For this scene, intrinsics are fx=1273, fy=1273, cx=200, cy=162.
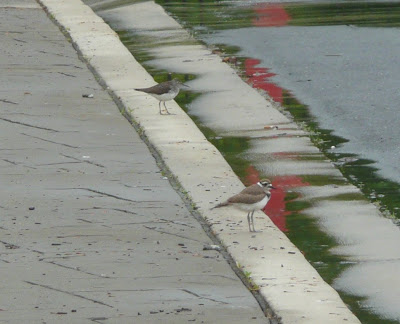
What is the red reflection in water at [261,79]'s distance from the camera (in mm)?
13633

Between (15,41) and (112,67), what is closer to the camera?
(112,67)

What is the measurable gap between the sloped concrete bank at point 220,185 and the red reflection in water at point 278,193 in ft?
0.43

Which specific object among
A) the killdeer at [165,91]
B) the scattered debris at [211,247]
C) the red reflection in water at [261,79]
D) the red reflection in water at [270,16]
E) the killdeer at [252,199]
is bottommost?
the red reflection in water at [270,16]

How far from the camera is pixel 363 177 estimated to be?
10250 millimetres

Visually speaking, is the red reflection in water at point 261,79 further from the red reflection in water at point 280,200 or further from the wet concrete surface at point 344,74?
the red reflection in water at point 280,200

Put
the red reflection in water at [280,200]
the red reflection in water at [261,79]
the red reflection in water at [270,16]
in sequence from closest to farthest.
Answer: the red reflection in water at [280,200]
the red reflection in water at [261,79]
the red reflection in water at [270,16]

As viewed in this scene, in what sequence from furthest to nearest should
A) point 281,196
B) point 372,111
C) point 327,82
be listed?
point 327,82
point 372,111
point 281,196

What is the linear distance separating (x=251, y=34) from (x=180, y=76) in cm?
294

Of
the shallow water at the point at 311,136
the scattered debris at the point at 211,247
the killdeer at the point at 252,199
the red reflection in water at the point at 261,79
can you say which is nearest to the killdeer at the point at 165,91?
the shallow water at the point at 311,136

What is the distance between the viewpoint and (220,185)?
32.3 ft

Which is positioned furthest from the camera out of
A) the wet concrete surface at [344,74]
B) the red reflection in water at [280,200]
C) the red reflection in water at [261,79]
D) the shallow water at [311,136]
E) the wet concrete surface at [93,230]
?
the red reflection in water at [261,79]

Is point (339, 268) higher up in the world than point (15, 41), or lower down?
higher up

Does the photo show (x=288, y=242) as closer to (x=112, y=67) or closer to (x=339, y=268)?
(x=339, y=268)

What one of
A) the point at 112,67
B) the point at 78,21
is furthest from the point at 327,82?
the point at 78,21
